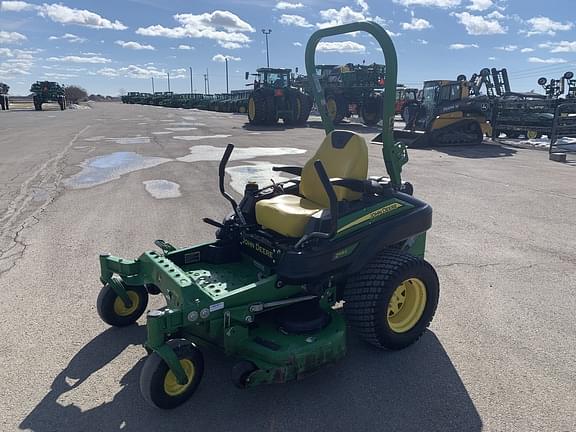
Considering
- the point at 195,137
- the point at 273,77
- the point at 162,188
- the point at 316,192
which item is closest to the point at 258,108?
the point at 273,77

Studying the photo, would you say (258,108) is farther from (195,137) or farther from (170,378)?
(170,378)

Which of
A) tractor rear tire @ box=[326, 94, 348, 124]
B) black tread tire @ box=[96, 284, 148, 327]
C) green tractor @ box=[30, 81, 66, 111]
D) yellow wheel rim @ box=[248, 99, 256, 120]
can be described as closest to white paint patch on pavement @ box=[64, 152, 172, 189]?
black tread tire @ box=[96, 284, 148, 327]

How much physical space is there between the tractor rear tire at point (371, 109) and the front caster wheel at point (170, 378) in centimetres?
2170

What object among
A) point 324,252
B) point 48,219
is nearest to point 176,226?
point 48,219

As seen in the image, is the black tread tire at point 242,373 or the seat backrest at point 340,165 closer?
the black tread tire at point 242,373

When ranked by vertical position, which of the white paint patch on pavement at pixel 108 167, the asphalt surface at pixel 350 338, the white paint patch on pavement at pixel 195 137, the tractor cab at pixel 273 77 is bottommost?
the asphalt surface at pixel 350 338

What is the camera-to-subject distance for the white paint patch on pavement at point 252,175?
8.22 meters

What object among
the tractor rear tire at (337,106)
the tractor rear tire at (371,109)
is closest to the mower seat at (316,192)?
the tractor rear tire at (371,109)

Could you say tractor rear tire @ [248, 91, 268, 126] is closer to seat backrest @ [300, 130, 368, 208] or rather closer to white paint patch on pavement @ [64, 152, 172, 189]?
white paint patch on pavement @ [64, 152, 172, 189]

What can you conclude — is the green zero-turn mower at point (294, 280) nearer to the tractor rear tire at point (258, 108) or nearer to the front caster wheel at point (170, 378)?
the front caster wheel at point (170, 378)

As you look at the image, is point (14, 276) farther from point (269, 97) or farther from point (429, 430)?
point (269, 97)

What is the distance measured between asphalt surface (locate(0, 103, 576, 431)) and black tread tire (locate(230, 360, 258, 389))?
0.67 feet

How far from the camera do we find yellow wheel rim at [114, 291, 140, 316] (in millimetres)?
3422

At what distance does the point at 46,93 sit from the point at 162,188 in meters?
38.1
